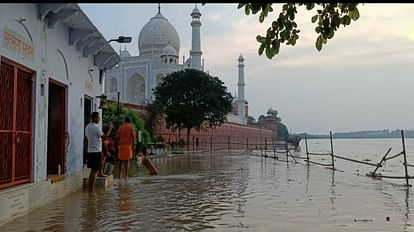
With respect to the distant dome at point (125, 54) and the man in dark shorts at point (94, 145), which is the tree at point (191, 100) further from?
the man in dark shorts at point (94, 145)

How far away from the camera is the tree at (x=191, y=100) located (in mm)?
48844

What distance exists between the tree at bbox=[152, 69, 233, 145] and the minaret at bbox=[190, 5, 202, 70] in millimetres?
17634

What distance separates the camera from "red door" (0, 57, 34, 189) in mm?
7225

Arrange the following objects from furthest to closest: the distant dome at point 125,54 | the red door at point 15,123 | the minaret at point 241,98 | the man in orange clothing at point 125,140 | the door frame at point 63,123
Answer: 1. the minaret at point 241,98
2. the distant dome at point 125,54
3. the man in orange clothing at point 125,140
4. the door frame at point 63,123
5. the red door at point 15,123

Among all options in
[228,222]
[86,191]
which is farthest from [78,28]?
[228,222]

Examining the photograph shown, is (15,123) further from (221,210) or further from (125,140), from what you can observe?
(125,140)

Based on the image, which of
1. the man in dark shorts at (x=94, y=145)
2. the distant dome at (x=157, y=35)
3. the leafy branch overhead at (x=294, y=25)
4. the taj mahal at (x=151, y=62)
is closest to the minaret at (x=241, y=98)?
the taj mahal at (x=151, y=62)

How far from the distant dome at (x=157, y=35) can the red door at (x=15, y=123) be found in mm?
58569

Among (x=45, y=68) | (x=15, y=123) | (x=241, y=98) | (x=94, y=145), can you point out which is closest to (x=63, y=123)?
(x=94, y=145)

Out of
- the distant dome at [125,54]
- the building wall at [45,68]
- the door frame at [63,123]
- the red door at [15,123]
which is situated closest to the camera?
the red door at [15,123]

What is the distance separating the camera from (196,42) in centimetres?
6919

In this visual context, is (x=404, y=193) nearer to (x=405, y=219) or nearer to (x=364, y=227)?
(x=405, y=219)

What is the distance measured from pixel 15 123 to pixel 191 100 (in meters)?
42.0

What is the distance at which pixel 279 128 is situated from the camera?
110 m
